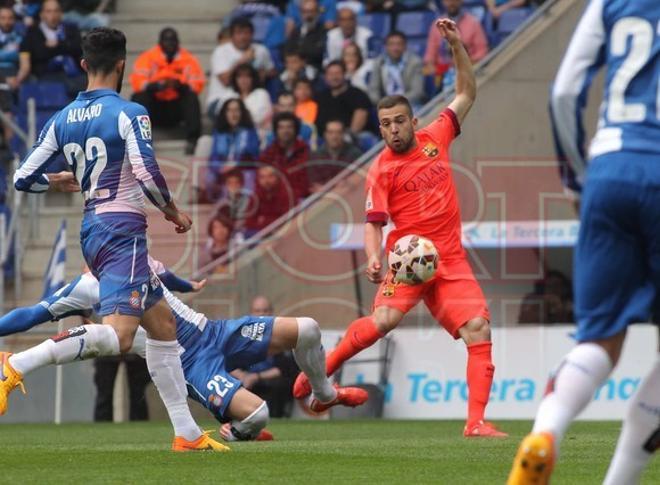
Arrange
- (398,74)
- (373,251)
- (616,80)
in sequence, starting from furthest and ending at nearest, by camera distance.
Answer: (398,74) → (373,251) → (616,80)

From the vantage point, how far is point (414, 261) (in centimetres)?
1036

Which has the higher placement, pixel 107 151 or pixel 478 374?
pixel 107 151

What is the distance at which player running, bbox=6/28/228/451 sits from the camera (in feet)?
26.3

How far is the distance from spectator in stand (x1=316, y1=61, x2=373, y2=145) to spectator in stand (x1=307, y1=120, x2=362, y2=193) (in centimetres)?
56

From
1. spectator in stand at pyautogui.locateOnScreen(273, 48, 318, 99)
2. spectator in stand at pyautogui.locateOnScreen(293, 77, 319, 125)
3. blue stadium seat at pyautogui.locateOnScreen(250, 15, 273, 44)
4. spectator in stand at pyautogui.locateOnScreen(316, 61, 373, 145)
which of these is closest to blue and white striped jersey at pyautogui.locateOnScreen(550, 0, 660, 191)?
spectator in stand at pyautogui.locateOnScreen(316, 61, 373, 145)

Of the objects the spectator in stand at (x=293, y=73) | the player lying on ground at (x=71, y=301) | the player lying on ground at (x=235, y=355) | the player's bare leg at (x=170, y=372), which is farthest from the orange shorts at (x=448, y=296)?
the spectator in stand at (x=293, y=73)

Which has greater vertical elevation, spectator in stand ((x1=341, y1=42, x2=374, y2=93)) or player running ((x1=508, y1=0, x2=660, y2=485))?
spectator in stand ((x1=341, y1=42, x2=374, y2=93))

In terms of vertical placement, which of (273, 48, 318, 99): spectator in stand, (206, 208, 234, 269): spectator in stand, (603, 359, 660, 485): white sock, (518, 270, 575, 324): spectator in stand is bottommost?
(518, 270, 575, 324): spectator in stand

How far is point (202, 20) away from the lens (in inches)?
810

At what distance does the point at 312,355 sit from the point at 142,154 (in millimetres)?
2080

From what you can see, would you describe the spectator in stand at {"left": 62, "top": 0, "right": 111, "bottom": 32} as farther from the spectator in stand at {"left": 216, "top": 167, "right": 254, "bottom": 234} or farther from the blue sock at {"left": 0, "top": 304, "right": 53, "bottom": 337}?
the blue sock at {"left": 0, "top": 304, "right": 53, "bottom": 337}

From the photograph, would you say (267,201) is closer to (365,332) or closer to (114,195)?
(365,332)

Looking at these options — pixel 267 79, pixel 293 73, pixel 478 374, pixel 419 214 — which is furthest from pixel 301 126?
pixel 478 374

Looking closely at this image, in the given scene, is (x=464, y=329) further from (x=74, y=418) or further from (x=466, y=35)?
(x=466, y=35)
